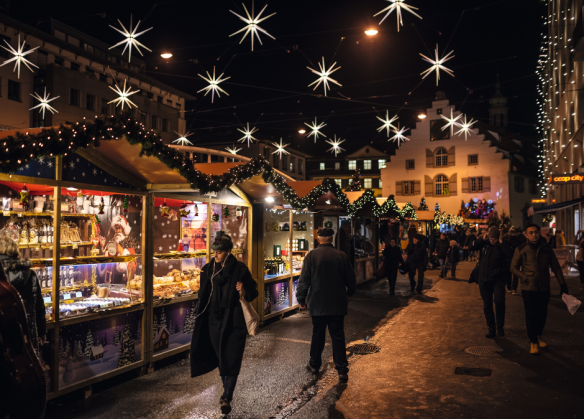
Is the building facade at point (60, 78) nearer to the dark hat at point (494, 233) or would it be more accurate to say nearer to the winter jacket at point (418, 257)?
the winter jacket at point (418, 257)

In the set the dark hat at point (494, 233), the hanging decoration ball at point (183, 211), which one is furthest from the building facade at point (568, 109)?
the hanging decoration ball at point (183, 211)

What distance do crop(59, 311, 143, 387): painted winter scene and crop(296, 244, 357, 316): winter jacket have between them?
2.24 meters

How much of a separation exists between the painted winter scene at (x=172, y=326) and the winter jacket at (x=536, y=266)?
5.02 m

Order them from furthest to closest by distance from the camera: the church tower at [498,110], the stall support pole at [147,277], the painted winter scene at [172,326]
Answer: the church tower at [498,110] < the painted winter scene at [172,326] < the stall support pole at [147,277]

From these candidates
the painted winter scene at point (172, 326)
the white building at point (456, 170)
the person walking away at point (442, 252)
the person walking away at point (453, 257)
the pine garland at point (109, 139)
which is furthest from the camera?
the white building at point (456, 170)

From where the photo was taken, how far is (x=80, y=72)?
4219 cm

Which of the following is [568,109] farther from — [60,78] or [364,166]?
[364,166]

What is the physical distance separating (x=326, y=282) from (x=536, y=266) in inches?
134

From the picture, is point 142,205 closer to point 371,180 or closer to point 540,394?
point 540,394

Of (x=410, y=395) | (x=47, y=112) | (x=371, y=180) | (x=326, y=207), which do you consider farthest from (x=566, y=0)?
(x=371, y=180)

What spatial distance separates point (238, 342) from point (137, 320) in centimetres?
212

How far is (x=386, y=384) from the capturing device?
628 centimetres

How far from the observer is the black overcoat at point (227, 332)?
5246 mm

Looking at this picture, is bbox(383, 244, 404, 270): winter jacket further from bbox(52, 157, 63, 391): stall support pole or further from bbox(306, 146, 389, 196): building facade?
bbox(306, 146, 389, 196): building facade
